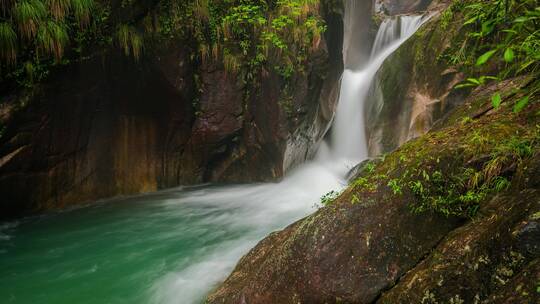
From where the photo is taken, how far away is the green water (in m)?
4.93

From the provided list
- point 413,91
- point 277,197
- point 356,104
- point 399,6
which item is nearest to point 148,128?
point 277,197

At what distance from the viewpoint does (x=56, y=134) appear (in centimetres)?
737

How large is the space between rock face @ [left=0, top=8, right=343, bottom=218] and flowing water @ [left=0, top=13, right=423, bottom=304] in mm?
468

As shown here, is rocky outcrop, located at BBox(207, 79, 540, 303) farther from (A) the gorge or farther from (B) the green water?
(B) the green water

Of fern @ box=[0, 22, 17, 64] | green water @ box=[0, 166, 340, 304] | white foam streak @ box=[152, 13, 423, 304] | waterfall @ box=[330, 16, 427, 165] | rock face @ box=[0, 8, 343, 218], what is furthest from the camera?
waterfall @ box=[330, 16, 427, 165]

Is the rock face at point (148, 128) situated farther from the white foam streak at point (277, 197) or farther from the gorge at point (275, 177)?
the white foam streak at point (277, 197)

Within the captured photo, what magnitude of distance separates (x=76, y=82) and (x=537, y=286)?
8.00m

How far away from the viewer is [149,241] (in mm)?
6473

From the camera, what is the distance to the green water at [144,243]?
4930 mm

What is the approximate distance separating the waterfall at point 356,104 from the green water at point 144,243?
2.62 m

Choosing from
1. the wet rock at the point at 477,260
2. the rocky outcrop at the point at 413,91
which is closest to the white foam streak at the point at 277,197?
the rocky outcrop at the point at 413,91

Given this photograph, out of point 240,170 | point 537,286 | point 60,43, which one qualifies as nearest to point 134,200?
point 240,170

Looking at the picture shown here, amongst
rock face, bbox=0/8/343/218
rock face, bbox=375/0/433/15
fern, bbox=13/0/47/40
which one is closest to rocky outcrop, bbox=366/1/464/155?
rock face, bbox=0/8/343/218

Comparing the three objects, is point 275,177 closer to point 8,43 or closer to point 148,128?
point 148,128
